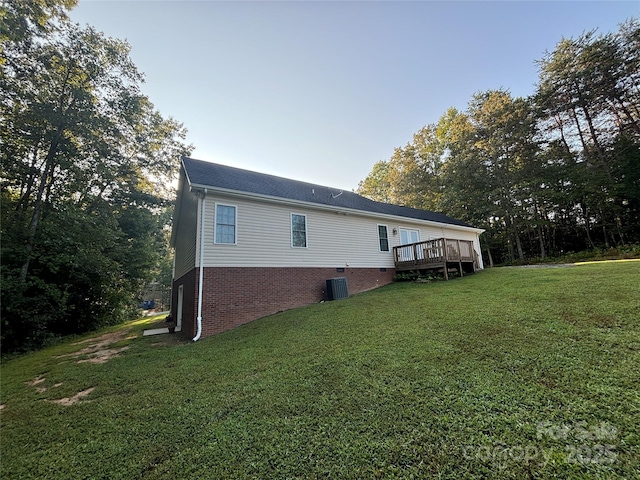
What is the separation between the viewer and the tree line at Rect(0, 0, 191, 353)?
30.1 feet

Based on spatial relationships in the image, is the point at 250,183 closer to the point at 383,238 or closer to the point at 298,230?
the point at 298,230

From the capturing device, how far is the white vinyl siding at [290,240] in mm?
→ 8070

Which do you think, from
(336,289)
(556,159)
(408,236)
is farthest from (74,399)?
(556,159)

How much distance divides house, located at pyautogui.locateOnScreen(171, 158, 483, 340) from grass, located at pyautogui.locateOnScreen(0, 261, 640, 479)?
2.54m

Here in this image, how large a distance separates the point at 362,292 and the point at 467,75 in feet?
35.2

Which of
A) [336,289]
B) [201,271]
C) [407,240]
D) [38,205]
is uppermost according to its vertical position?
[38,205]

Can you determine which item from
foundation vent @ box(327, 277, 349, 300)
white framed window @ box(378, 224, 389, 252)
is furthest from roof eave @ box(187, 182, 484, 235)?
foundation vent @ box(327, 277, 349, 300)

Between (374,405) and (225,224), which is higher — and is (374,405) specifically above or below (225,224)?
below

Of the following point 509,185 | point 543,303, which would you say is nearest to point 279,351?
point 543,303

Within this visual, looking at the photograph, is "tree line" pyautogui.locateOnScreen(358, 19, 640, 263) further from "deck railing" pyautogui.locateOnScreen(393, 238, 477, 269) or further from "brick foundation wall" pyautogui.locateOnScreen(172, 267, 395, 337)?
"brick foundation wall" pyautogui.locateOnScreen(172, 267, 395, 337)

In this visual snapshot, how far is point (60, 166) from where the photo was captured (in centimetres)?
1113

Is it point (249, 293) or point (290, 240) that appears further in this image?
point (290, 240)

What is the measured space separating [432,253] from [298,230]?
6.11 meters

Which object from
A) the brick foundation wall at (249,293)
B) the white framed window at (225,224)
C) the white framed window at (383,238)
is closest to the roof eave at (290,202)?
the white framed window at (225,224)
